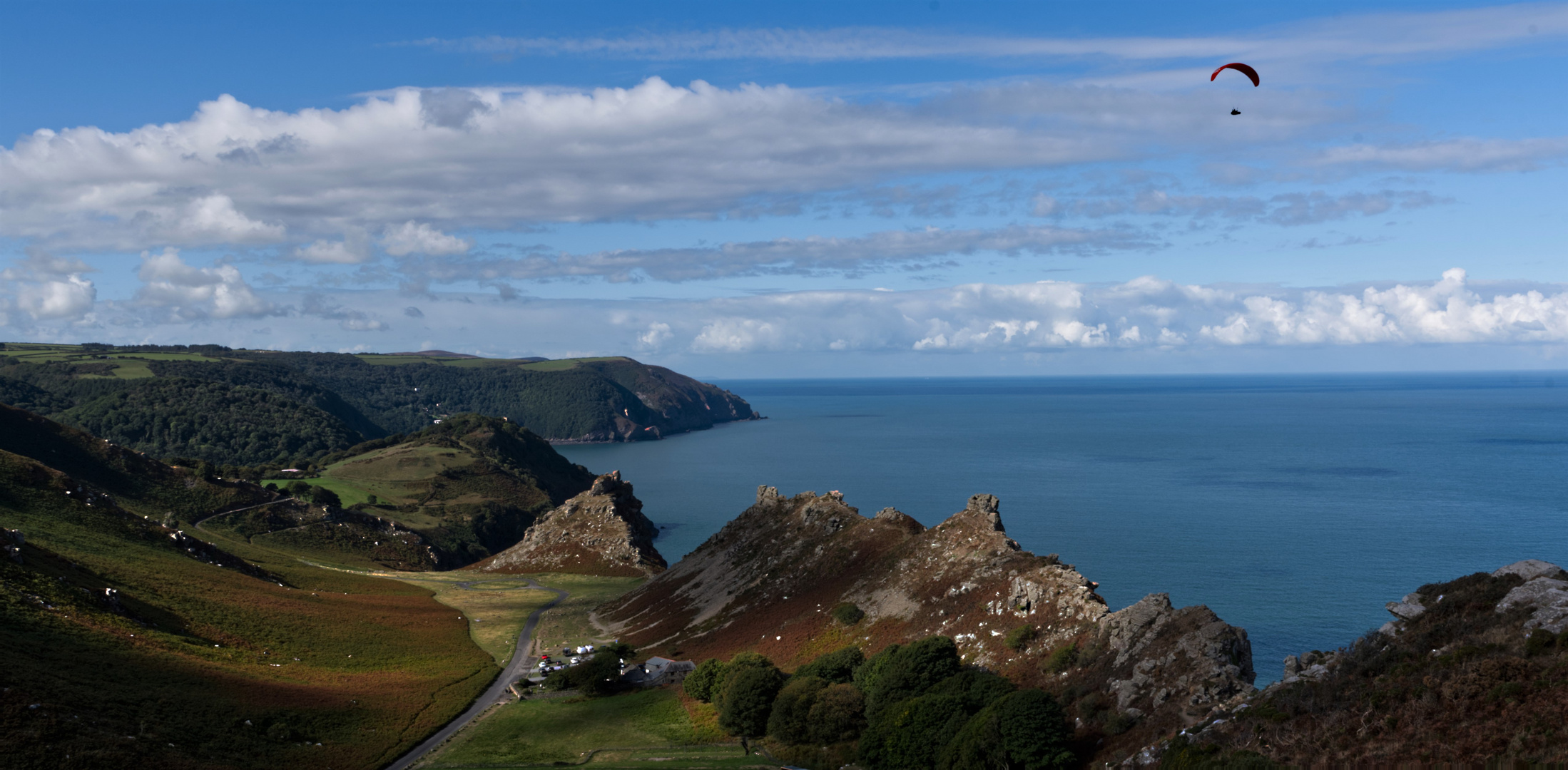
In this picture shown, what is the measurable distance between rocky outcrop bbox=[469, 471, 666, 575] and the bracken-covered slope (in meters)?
25.5

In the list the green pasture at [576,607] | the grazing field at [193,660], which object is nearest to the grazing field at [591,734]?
the grazing field at [193,660]

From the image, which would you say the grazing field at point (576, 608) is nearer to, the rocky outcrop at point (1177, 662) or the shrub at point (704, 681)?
the shrub at point (704, 681)

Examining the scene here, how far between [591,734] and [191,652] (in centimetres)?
3464

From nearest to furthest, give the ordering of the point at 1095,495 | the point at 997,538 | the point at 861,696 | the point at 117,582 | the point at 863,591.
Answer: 1. the point at 861,696
2. the point at 997,538
3. the point at 863,591
4. the point at 117,582
5. the point at 1095,495

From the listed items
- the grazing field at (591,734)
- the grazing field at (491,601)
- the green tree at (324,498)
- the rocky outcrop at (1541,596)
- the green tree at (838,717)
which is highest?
the rocky outcrop at (1541,596)

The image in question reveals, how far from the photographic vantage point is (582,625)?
9819cm

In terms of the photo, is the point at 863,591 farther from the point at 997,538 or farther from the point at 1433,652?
the point at 1433,652

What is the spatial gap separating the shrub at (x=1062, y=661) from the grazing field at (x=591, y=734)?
17915 millimetres

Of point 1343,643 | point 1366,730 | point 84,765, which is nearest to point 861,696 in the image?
point 1366,730

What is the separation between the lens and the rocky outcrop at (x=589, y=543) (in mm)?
137750

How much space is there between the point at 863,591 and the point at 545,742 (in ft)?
100

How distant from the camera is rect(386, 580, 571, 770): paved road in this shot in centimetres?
5762

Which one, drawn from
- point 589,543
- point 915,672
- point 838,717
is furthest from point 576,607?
point 915,672

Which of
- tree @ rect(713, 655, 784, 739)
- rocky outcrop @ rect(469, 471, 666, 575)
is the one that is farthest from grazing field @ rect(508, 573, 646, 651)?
tree @ rect(713, 655, 784, 739)
